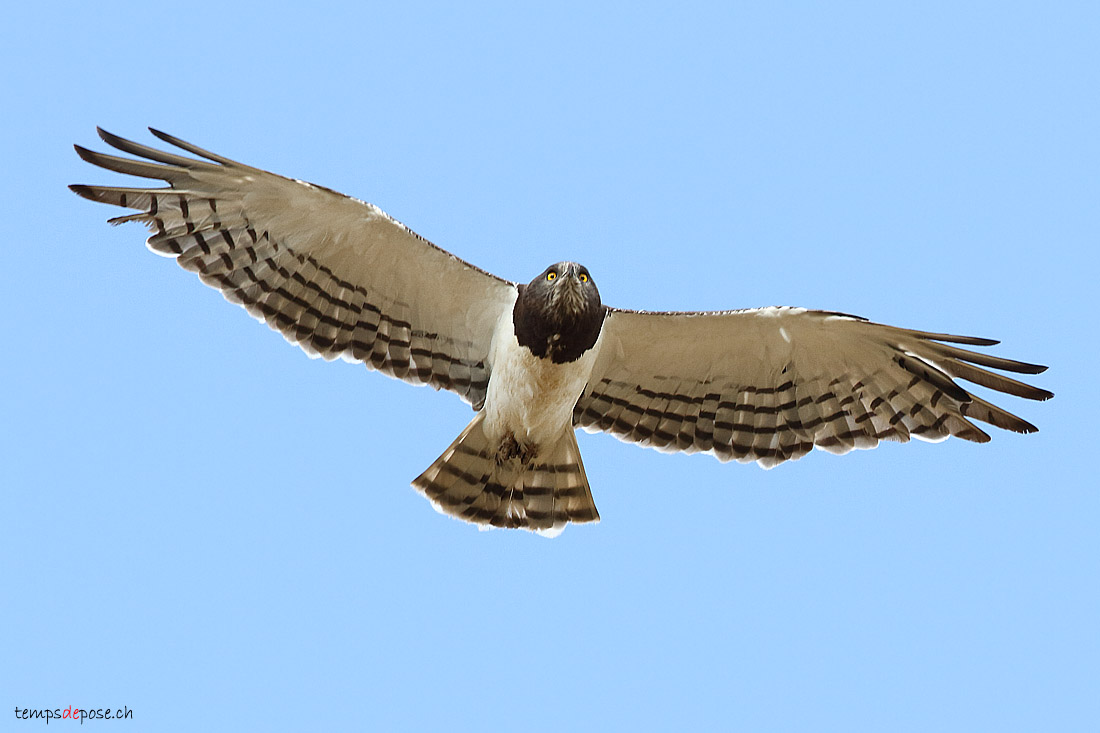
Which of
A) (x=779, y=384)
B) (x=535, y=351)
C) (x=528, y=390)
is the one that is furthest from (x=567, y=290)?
(x=779, y=384)

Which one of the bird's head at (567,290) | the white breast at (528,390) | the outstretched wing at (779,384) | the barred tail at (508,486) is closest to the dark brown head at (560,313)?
the bird's head at (567,290)

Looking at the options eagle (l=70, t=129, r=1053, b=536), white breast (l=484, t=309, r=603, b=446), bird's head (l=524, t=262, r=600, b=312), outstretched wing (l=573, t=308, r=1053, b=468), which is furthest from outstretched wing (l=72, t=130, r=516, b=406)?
outstretched wing (l=573, t=308, r=1053, b=468)

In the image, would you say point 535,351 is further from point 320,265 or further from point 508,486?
point 320,265

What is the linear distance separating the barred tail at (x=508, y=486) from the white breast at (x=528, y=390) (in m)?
0.19

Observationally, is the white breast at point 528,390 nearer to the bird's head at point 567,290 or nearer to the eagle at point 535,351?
the eagle at point 535,351

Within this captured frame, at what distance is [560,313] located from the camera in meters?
8.87

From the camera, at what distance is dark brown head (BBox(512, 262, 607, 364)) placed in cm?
884

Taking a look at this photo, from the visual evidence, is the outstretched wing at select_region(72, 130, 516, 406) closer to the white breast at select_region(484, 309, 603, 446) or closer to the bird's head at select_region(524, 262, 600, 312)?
the white breast at select_region(484, 309, 603, 446)

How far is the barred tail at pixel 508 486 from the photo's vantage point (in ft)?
32.0

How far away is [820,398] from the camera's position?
988cm

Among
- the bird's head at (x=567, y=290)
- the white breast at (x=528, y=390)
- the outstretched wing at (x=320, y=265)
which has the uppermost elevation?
the outstretched wing at (x=320, y=265)

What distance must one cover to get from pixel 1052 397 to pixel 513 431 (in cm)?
385

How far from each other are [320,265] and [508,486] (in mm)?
2156

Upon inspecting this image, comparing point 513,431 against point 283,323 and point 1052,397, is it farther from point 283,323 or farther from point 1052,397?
point 1052,397
